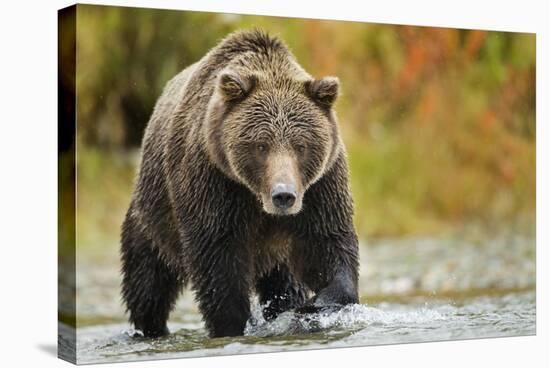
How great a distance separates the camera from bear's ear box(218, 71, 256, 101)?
8.53 metres

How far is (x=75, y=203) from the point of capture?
8.59 metres

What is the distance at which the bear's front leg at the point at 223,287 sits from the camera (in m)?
8.73

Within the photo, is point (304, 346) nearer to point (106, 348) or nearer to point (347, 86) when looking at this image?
point (106, 348)

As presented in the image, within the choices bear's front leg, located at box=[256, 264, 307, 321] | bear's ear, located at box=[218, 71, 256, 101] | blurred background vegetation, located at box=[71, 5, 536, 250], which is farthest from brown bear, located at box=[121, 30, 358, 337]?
blurred background vegetation, located at box=[71, 5, 536, 250]

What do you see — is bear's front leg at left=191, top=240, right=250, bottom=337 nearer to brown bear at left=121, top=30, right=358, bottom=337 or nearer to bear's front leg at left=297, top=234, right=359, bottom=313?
brown bear at left=121, top=30, right=358, bottom=337

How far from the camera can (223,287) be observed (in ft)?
28.7

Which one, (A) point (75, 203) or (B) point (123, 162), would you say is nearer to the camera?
(A) point (75, 203)

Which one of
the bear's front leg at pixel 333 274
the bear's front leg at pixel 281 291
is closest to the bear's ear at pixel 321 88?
the bear's front leg at pixel 333 274

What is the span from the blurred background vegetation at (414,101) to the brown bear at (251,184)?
133 cm

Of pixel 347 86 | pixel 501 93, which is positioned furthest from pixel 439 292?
pixel 347 86

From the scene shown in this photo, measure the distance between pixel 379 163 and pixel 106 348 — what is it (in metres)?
5.70

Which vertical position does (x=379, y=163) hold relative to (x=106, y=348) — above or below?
above

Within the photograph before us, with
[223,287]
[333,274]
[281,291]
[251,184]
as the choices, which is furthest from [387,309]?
[251,184]

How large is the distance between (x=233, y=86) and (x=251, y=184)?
846 mm
